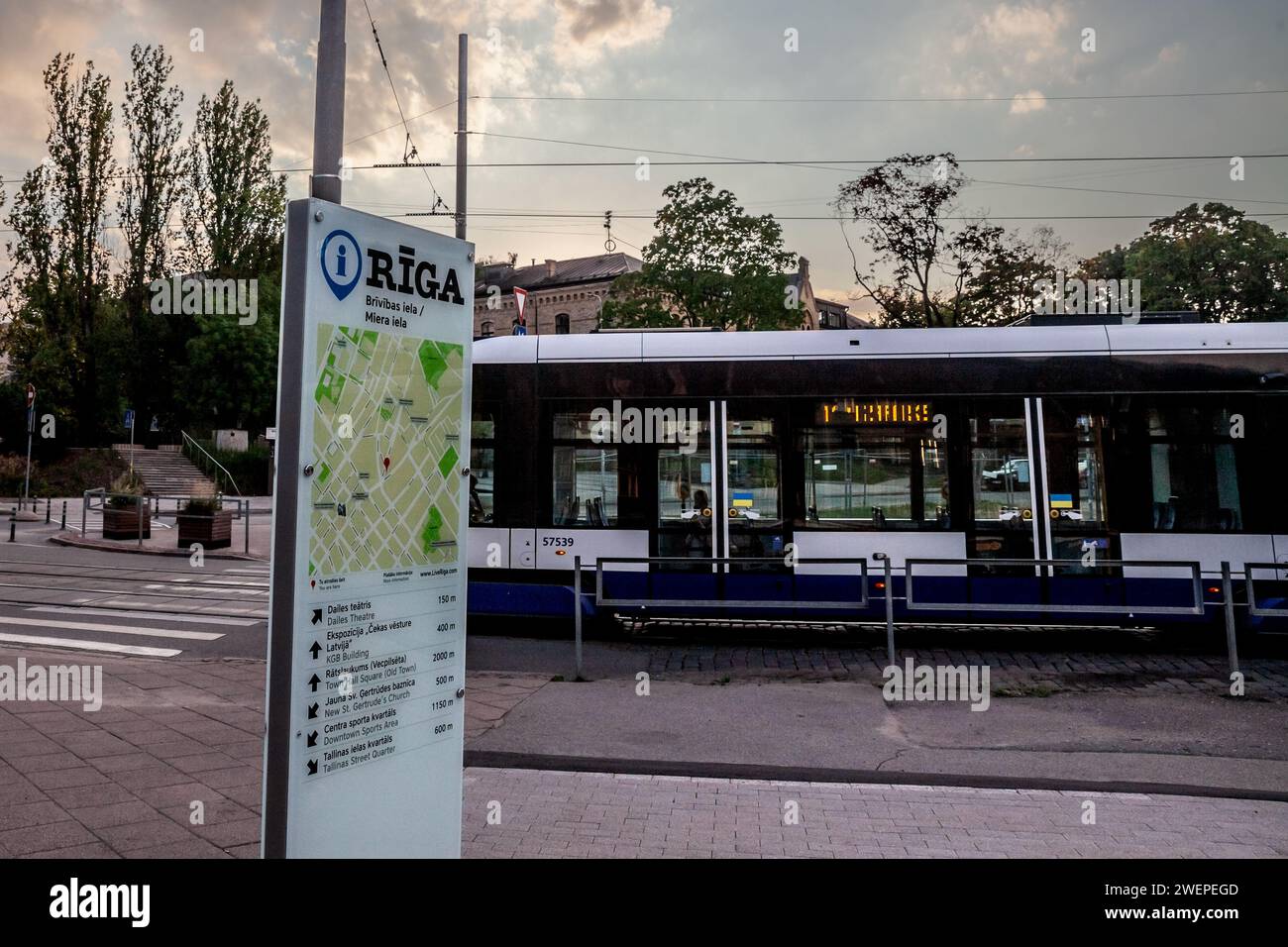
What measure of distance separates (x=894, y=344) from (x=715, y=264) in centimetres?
2651

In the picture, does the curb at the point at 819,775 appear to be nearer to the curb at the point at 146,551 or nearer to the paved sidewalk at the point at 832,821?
the paved sidewalk at the point at 832,821

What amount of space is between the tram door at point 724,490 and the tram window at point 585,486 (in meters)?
0.60

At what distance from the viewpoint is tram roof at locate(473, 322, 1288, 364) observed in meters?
9.97

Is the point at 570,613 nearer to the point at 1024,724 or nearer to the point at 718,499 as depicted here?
the point at 718,499

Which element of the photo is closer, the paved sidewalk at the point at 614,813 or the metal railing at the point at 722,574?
the paved sidewalk at the point at 614,813

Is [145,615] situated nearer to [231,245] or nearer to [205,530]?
[205,530]

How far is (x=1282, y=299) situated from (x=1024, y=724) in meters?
47.3

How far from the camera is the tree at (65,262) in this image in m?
40.9

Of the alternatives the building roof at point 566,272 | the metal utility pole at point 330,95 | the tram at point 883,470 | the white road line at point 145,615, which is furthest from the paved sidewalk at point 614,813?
the building roof at point 566,272

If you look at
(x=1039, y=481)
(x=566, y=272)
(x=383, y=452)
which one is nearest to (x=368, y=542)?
(x=383, y=452)

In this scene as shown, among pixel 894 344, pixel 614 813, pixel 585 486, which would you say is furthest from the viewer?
pixel 585 486

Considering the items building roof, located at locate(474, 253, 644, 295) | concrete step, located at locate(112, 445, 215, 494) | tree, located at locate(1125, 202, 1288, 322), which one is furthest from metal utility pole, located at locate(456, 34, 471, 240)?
building roof, located at locate(474, 253, 644, 295)

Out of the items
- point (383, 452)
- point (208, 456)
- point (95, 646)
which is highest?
point (208, 456)

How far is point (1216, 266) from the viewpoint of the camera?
45531 millimetres
